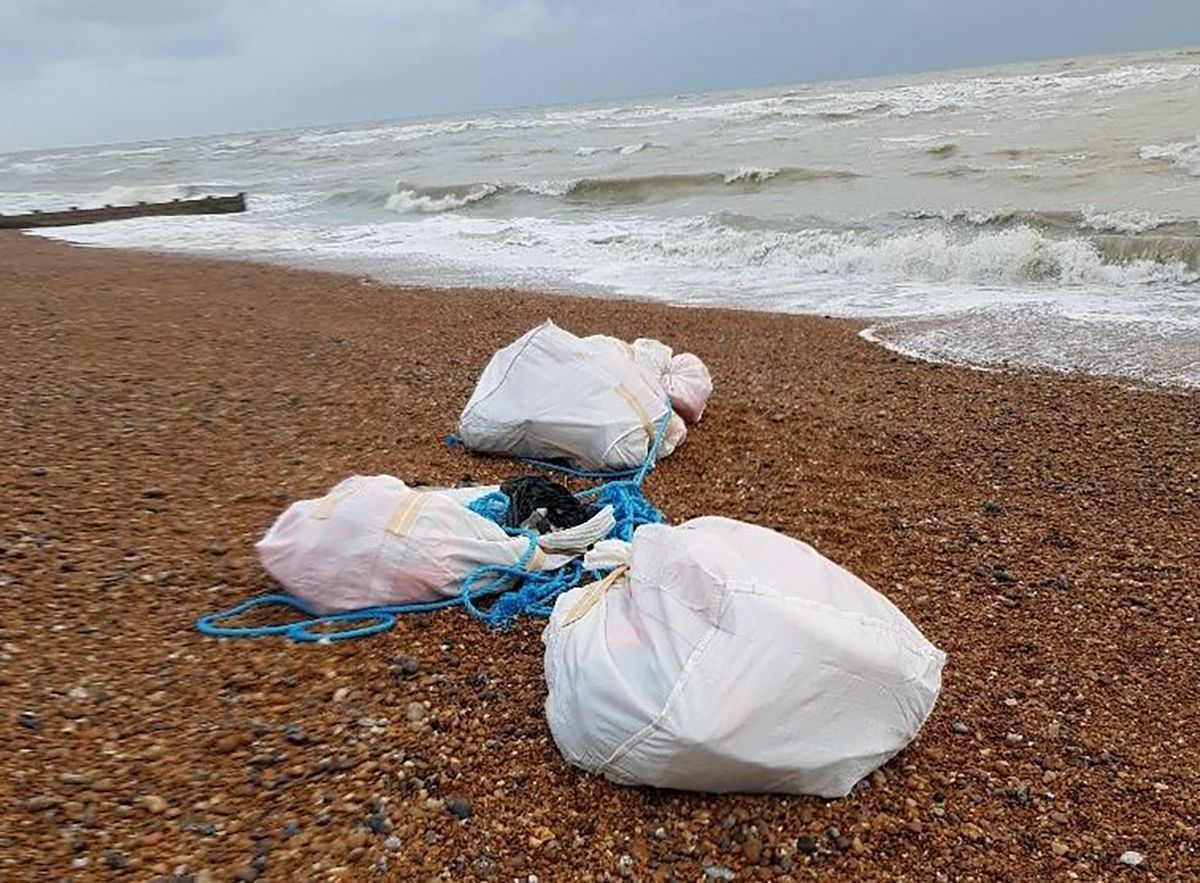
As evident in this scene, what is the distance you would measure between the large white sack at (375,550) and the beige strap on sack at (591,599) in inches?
27.6

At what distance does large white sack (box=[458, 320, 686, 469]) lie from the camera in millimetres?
4957

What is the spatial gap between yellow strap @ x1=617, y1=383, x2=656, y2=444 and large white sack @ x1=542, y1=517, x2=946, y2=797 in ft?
7.68

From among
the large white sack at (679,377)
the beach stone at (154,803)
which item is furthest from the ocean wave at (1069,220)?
the beach stone at (154,803)

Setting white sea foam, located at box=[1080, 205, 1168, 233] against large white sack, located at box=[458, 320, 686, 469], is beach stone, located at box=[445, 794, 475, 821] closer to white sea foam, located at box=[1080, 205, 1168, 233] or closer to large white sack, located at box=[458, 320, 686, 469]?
large white sack, located at box=[458, 320, 686, 469]

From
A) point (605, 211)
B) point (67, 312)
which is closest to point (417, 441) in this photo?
point (67, 312)

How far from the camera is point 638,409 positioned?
5.08 metres

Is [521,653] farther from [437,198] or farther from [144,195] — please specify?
[144,195]

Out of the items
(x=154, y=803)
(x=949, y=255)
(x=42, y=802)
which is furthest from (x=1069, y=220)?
(x=42, y=802)

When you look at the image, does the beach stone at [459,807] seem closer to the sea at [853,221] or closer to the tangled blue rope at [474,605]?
the tangled blue rope at [474,605]

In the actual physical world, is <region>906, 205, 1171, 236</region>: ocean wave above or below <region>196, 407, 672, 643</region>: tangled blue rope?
below

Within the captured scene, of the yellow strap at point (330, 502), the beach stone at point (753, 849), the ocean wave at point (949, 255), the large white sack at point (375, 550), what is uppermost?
the yellow strap at point (330, 502)

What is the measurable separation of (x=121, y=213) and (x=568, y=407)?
2261 centimetres

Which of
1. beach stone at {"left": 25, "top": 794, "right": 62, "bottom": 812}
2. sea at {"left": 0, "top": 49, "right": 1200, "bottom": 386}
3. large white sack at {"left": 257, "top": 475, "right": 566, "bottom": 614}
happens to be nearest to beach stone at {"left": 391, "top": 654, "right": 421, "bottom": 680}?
large white sack at {"left": 257, "top": 475, "right": 566, "bottom": 614}

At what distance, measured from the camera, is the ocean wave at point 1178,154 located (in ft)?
52.3
